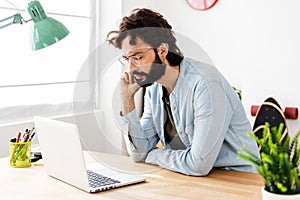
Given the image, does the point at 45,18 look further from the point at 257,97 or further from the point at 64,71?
the point at 257,97

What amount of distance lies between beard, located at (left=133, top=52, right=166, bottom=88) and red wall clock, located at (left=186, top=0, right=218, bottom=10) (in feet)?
5.58

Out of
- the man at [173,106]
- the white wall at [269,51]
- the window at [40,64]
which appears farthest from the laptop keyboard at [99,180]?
the white wall at [269,51]

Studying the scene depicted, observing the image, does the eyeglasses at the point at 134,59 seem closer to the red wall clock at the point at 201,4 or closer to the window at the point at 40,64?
the window at the point at 40,64

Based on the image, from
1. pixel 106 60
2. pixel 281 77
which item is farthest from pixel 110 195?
pixel 281 77

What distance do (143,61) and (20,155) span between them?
1.98ft

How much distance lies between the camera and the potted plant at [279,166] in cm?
97

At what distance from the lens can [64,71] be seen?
283 centimetres

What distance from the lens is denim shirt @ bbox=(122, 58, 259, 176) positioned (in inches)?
58.9

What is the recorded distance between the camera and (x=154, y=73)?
4.89 ft

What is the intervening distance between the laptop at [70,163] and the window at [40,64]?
1.01m

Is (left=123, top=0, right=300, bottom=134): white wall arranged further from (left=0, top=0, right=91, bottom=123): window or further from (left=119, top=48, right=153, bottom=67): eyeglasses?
(left=119, top=48, right=153, bottom=67): eyeglasses

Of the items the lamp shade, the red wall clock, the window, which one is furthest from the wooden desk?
the red wall clock

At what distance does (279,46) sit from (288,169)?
175 centimetres

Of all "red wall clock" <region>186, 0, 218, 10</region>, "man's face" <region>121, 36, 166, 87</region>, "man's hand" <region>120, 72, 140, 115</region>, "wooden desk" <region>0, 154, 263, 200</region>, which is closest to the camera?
"wooden desk" <region>0, 154, 263, 200</region>
